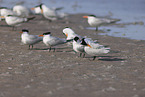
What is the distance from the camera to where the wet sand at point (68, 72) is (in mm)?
5637

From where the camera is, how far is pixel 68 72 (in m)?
7.03

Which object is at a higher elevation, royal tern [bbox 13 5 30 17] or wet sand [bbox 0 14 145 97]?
royal tern [bbox 13 5 30 17]

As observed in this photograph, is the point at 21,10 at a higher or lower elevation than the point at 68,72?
higher

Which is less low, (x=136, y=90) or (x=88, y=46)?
(x=88, y=46)

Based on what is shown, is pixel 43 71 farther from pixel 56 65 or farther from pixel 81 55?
pixel 81 55

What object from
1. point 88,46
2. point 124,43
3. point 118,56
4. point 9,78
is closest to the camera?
point 9,78

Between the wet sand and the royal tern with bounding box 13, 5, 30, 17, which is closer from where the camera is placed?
the wet sand

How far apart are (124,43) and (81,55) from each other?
3.12 metres

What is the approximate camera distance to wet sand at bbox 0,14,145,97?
564 cm

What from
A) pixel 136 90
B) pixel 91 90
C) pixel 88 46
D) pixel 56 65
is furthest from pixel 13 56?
pixel 136 90

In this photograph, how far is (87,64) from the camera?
26.2 ft

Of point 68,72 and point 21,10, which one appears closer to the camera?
point 68,72

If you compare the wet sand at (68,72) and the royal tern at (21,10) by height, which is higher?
the royal tern at (21,10)

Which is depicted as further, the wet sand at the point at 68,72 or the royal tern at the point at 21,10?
the royal tern at the point at 21,10
